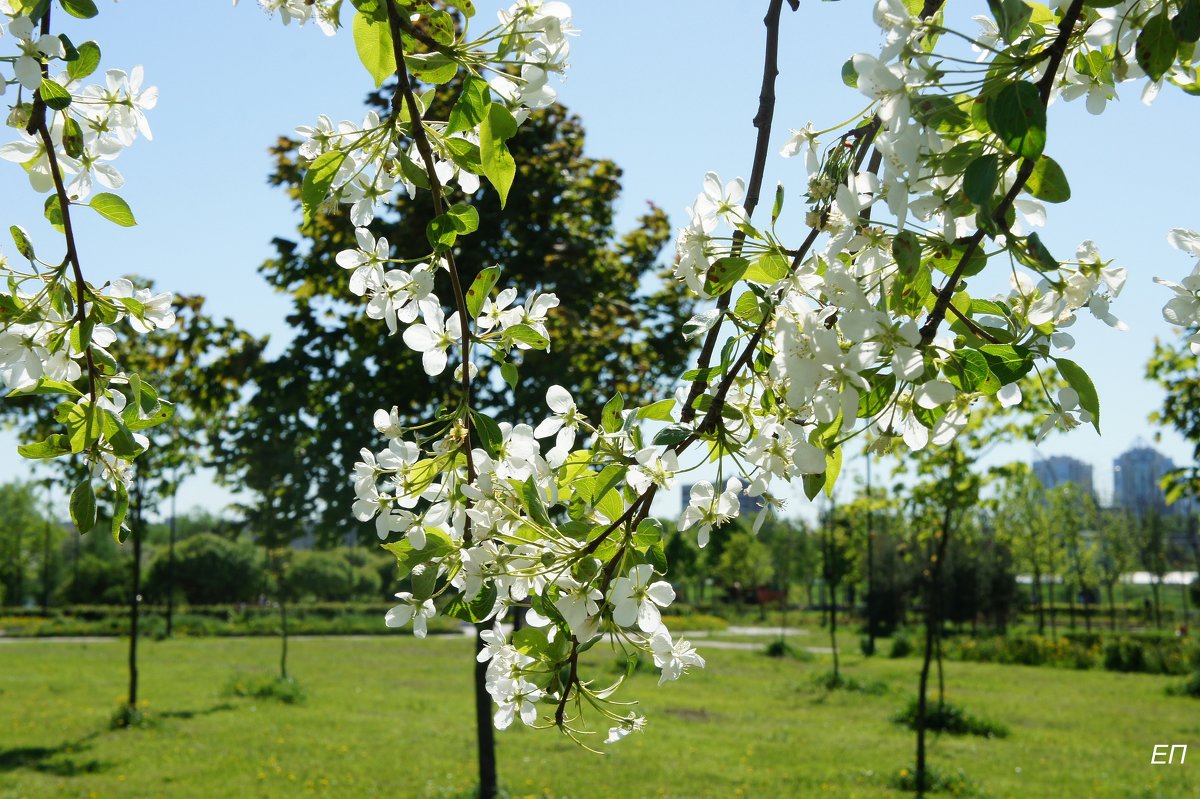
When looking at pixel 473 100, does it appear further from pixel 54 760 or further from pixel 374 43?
pixel 54 760

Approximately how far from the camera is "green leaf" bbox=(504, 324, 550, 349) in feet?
4.07

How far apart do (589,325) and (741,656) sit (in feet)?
56.0

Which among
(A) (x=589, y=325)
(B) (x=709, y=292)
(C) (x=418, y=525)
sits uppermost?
(A) (x=589, y=325)

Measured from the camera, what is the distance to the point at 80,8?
1.15 m

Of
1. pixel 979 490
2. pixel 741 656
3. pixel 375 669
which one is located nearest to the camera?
pixel 979 490

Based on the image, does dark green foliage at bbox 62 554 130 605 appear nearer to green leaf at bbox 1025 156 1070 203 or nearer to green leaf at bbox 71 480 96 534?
green leaf at bbox 71 480 96 534

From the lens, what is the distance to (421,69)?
41.8 inches

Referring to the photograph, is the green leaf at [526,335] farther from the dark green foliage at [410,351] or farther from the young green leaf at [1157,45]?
the dark green foliage at [410,351]

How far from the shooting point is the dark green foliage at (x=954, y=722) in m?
12.0

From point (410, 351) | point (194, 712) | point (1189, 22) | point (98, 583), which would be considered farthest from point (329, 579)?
point (1189, 22)

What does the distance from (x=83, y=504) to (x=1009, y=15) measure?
3.92ft

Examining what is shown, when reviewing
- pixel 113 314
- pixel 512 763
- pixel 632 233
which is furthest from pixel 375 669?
pixel 113 314

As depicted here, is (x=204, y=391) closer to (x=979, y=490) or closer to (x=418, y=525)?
(x=418, y=525)

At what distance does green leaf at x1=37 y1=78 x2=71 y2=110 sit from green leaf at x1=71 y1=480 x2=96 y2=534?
48cm
